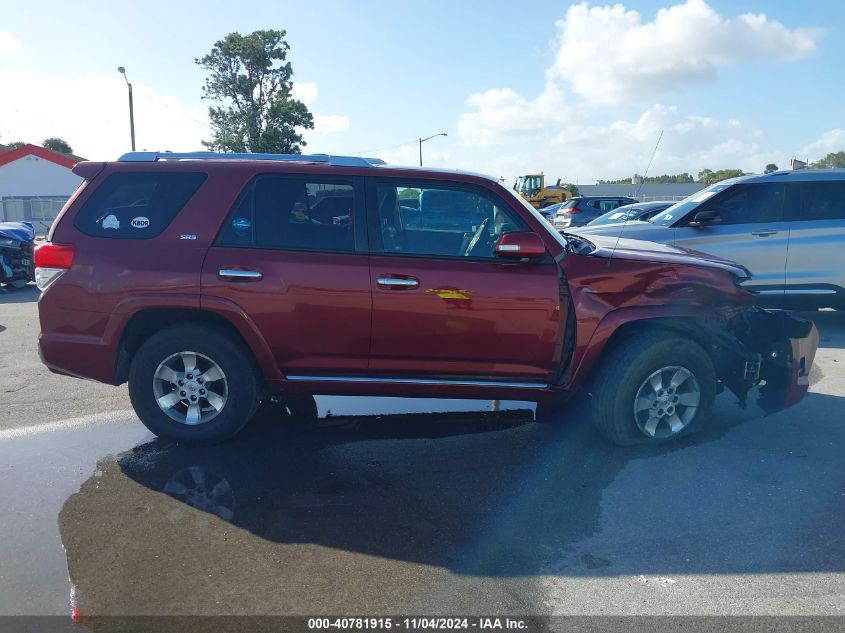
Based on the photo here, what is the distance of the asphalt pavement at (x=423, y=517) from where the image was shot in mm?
3113

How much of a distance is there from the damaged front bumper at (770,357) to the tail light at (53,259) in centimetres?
447

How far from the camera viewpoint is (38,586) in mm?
3180

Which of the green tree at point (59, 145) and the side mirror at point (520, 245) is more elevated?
the green tree at point (59, 145)

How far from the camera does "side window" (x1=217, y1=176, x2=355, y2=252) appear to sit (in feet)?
15.0

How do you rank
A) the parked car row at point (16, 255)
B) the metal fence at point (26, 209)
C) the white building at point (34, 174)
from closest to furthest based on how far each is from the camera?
the parked car row at point (16, 255) < the metal fence at point (26, 209) < the white building at point (34, 174)

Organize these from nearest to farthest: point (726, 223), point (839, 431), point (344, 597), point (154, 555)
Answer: point (344, 597), point (154, 555), point (839, 431), point (726, 223)

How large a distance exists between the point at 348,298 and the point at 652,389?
7.13 feet

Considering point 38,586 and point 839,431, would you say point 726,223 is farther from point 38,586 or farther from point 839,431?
point 38,586

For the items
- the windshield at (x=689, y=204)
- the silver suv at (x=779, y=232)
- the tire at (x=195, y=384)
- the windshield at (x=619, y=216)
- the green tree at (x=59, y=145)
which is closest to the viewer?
the tire at (x=195, y=384)

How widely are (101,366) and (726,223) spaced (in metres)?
7.18

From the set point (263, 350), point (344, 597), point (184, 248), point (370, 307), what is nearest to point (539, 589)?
point (344, 597)

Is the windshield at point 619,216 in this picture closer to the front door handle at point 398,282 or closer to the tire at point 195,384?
the front door handle at point 398,282

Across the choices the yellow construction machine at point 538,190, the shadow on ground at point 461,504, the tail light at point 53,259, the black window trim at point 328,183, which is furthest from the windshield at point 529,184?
the tail light at point 53,259

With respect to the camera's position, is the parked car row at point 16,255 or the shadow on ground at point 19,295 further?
the parked car row at point 16,255
